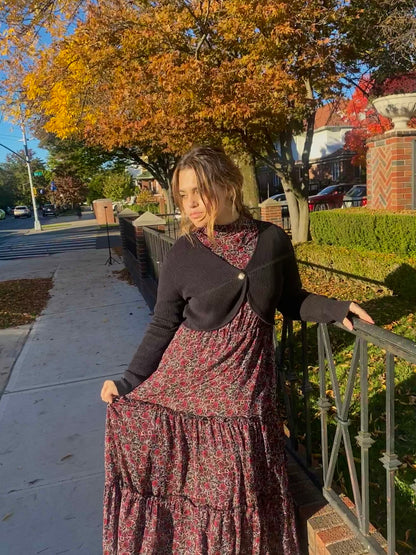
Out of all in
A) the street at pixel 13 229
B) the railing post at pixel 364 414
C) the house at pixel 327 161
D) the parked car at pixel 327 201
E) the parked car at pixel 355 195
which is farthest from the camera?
the house at pixel 327 161

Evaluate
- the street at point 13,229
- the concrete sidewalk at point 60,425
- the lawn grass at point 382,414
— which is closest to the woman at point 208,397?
the lawn grass at point 382,414

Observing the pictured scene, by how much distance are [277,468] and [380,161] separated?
741cm

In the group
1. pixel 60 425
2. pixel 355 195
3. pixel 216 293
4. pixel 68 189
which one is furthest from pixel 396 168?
pixel 68 189

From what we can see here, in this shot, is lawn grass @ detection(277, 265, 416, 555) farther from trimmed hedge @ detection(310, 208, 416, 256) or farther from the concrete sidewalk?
the concrete sidewalk

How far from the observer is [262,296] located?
1681 mm

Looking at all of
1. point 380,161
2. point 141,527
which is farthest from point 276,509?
point 380,161

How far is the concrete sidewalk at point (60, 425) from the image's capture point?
2568 mm

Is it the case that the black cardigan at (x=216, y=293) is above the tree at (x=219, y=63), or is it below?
below

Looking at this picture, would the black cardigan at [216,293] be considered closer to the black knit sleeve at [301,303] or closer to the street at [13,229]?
the black knit sleeve at [301,303]

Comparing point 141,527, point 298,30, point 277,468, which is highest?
point 298,30

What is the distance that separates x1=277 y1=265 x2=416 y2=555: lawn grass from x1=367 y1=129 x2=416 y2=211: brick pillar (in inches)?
87.4

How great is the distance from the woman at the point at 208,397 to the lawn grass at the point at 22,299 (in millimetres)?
5575

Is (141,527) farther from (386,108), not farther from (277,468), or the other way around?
(386,108)

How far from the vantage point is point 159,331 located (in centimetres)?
178
